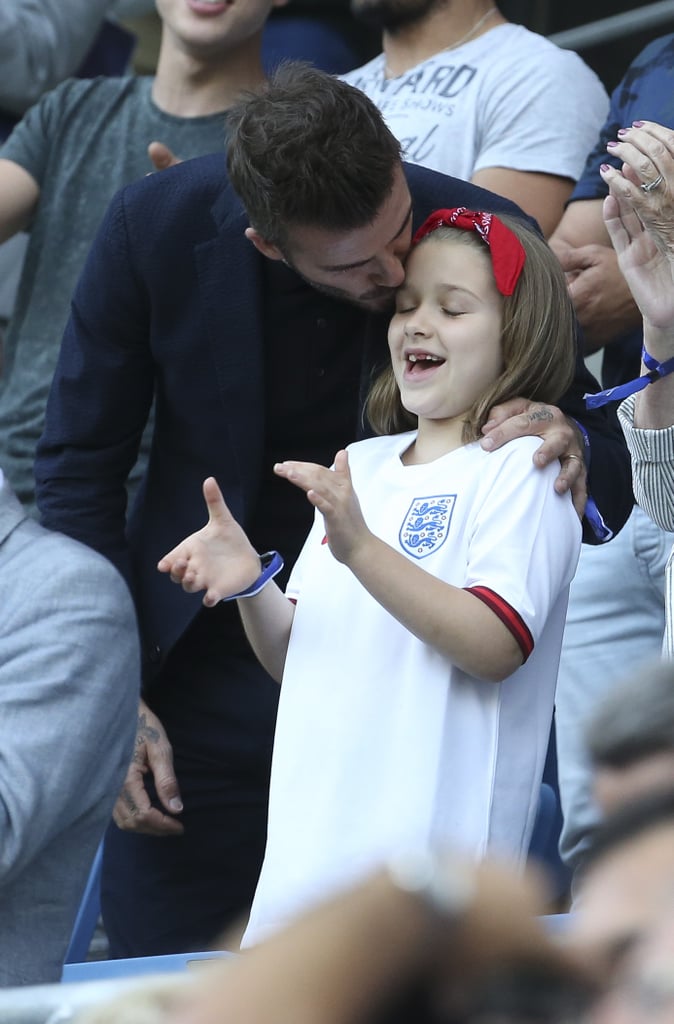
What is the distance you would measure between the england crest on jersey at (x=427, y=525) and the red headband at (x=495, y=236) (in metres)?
0.32

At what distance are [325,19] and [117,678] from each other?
12.0 ft

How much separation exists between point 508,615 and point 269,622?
14.0 inches

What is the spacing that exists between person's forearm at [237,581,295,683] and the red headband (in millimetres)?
524

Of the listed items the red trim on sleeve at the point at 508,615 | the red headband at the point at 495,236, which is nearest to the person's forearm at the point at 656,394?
the red headband at the point at 495,236

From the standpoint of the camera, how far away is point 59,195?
3.02m

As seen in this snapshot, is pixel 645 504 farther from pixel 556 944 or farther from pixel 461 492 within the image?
pixel 556 944

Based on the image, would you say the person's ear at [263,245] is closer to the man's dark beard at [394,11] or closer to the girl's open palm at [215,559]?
the girl's open palm at [215,559]

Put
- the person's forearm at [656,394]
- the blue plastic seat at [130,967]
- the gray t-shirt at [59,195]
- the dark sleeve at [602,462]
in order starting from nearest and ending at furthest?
1. the blue plastic seat at [130,967]
2. the person's forearm at [656,394]
3. the dark sleeve at [602,462]
4. the gray t-shirt at [59,195]

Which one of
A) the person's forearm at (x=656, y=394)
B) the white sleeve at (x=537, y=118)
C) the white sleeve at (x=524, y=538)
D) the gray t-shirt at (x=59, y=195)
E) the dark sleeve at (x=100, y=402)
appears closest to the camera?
the white sleeve at (x=524, y=538)

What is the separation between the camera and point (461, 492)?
187 cm

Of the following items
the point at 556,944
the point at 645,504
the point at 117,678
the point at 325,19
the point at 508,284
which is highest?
the point at 556,944

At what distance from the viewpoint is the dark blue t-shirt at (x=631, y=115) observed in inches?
100

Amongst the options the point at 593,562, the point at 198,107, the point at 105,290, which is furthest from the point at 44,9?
the point at 593,562

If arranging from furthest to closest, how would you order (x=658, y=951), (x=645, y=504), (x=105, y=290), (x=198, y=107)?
(x=198, y=107), (x=105, y=290), (x=645, y=504), (x=658, y=951)
